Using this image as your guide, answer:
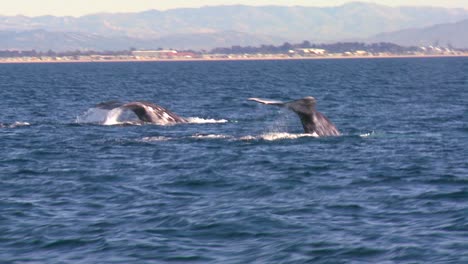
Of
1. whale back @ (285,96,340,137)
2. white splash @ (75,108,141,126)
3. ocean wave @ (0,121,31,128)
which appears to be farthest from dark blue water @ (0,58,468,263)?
white splash @ (75,108,141,126)

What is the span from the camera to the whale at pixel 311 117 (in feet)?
99.1

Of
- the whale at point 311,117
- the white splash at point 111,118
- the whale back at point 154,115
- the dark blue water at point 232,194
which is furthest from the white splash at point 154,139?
the white splash at point 111,118

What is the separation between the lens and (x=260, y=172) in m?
26.8

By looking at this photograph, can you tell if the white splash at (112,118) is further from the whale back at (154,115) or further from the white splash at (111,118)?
the whale back at (154,115)

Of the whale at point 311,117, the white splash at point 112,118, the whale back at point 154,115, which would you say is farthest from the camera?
the white splash at point 112,118

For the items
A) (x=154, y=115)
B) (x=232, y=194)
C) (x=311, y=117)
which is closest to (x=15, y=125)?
(x=154, y=115)

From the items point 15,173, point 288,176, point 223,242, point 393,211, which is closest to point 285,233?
point 223,242

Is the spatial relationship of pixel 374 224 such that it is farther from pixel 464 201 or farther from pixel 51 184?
pixel 51 184

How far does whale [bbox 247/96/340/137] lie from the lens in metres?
30.2

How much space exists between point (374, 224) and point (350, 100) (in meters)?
44.4

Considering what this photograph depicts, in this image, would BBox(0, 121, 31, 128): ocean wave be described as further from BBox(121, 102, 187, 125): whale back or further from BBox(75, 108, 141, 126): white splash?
BBox(121, 102, 187, 125): whale back

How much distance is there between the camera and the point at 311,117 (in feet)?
108

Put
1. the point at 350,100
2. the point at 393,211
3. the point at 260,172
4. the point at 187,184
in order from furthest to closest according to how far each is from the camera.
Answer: the point at 350,100, the point at 260,172, the point at 187,184, the point at 393,211

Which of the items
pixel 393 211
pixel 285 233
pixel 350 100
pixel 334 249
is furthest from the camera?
pixel 350 100
